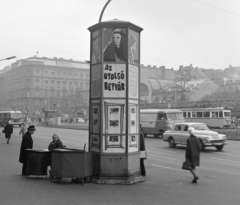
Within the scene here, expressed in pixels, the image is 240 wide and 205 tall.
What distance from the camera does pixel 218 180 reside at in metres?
10.4

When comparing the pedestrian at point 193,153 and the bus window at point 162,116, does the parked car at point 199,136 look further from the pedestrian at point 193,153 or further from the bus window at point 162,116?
the pedestrian at point 193,153

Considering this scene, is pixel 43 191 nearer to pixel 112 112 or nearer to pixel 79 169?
pixel 79 169

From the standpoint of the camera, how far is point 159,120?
3094 cm

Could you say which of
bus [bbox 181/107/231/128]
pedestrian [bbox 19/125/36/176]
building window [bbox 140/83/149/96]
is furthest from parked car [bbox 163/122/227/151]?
building window [bbox 140/83/149/96]

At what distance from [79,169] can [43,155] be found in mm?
1460

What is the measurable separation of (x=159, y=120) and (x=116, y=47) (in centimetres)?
2170

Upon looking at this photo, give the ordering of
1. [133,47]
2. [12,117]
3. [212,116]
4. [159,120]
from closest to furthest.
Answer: [133,47], [159,120], [212,116], [12,117]

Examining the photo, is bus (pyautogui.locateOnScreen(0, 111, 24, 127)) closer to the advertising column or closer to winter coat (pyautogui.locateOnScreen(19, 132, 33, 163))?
winter coat (pyautogui.locateOnScreen(19, 132, 33, 163))

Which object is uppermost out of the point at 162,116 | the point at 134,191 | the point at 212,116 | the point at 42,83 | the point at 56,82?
the point at 56,82

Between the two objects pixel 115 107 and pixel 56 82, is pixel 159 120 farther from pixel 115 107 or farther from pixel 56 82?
Result: pixel 56 82

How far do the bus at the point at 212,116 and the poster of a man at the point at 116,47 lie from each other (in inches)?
1362

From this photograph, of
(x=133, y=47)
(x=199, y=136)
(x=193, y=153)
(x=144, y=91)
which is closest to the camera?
(x=193, y=153)

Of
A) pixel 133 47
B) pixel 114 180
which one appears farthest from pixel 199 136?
pixel 114 180

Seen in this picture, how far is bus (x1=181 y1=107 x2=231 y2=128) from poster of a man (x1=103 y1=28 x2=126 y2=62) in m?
34.6
